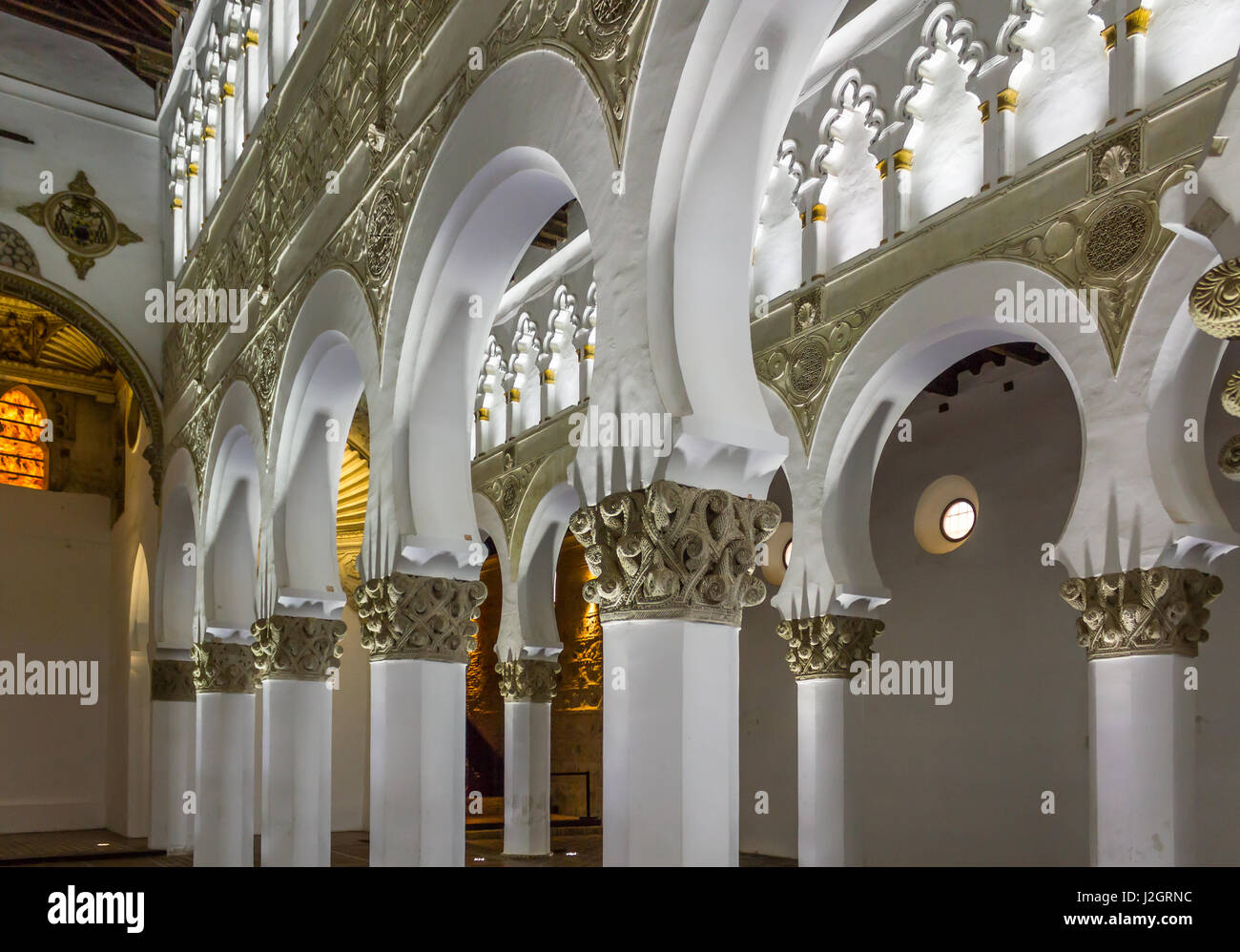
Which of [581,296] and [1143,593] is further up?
[581,296]

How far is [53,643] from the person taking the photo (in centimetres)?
1744

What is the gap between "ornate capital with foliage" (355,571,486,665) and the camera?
19.2ft

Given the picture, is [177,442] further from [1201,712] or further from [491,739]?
[1201,712]

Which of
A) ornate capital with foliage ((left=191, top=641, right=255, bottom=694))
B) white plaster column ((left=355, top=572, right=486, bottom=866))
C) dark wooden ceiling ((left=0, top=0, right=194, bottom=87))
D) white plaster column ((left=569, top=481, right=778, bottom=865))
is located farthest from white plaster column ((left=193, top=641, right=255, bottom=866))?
dark wooden ceiling ((left=0, top=0, right=194, bottom=87))

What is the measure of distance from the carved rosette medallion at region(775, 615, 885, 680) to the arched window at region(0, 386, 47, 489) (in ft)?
47.2

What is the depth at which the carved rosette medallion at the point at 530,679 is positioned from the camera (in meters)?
12.2

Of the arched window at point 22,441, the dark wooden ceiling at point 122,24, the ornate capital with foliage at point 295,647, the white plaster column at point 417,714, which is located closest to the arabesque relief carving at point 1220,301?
the white plaster column at point 417,714

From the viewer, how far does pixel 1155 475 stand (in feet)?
18.1

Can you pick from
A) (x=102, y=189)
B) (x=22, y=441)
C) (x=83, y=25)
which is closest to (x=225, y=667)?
(x=102, y=189)

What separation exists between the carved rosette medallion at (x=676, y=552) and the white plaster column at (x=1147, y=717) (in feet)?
8.45

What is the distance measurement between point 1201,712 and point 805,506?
129 inches

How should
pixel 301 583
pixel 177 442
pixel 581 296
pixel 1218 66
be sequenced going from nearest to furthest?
1. pixel 1218 66
2. pixel 301 583
3. pixel 581 296
4. pixel 177 442

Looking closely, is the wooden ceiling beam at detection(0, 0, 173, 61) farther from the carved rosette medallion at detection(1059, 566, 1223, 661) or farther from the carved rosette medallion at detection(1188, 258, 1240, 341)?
the carved rosette medallion at detection(1188, 258, 1240, 341)

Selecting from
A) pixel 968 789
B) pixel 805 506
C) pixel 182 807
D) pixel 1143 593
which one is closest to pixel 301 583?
pixel 805 506
